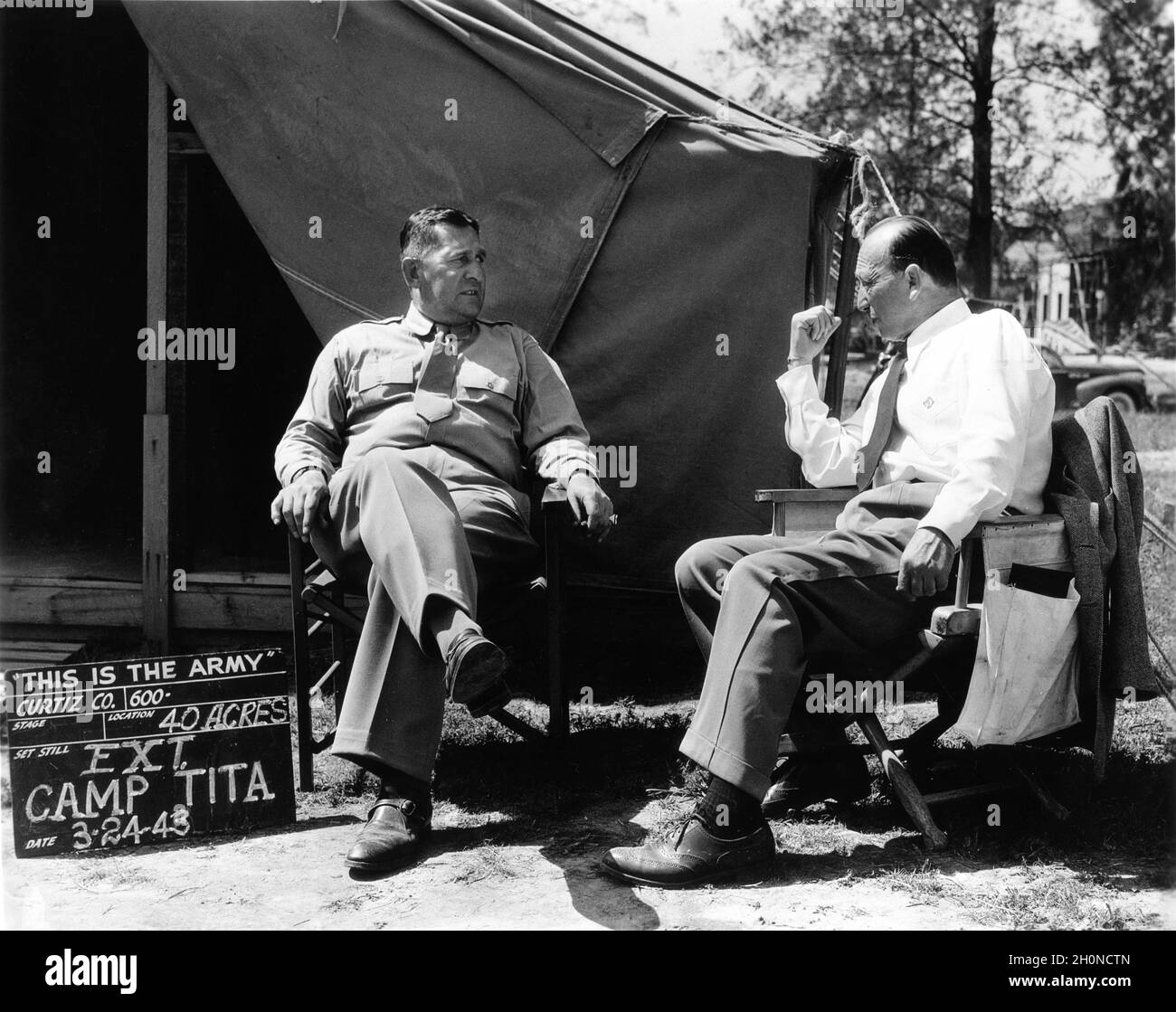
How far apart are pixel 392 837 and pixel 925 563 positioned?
144 centimetres

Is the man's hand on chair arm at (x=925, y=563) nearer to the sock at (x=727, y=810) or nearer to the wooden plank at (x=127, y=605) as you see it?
the sock at (x=727, y=810)

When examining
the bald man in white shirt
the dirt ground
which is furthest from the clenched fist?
the dirt ground

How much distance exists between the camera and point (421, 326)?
12.7 feet

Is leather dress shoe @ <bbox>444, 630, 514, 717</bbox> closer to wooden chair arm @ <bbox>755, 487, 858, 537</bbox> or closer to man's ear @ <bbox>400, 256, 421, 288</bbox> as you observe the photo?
wooden chair arm @ <bbox>755, 487, 858, 537</bbox>

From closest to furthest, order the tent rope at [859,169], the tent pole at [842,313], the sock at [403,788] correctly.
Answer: the sock at [403,788] → the tent rope at [859,169] → the tent pole at [842,313]

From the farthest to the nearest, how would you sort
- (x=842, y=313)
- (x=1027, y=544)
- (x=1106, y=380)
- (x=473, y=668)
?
(x=1106, y=380) < (x=842, y=313) < (x=1027, y=544) < (x=473, y=668)

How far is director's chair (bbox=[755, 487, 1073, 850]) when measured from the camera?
2.90m

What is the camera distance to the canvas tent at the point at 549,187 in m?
4.38

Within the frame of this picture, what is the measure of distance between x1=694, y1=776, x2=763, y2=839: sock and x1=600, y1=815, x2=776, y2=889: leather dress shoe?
0.05ft

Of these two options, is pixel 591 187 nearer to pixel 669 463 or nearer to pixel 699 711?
pixel 669 463

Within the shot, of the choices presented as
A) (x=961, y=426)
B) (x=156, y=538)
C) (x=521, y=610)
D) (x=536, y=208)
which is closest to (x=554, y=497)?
(x=521, y=610)

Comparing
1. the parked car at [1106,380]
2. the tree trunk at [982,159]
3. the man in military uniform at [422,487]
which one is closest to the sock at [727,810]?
the man in military uniform at [422,487]

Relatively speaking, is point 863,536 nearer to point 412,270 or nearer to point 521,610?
point 521,610

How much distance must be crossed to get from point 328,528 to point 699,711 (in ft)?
3.83
